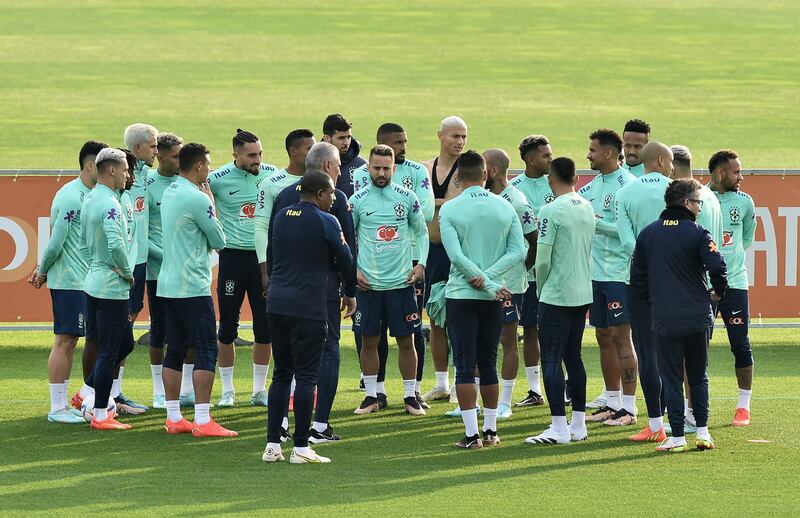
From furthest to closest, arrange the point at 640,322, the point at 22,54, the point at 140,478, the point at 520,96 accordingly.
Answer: the point at 22,54 < the point at 520,96 < the point at 640,322 < the point at 140,478

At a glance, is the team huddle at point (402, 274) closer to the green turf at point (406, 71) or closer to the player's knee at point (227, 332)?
the player's knee at point (227, 332)

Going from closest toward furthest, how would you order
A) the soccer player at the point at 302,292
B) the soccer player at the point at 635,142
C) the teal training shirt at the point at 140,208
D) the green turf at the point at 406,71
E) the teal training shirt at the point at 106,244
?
the soccer player at the point at 302,292
the teal training shirt at the point at 106,244
the soccer player at the point at 635,142
the teal training shirt at the point at 140,208
the green turf at the point at 406,71

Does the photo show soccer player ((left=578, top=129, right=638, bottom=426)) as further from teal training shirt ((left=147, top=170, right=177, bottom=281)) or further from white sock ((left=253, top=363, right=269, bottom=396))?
teal training shirt ((left=147, top=170, right=177, bottom=281))

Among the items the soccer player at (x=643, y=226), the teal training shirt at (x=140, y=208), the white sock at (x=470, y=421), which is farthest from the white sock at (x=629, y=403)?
the teal training shirt at (x=140, y=208)

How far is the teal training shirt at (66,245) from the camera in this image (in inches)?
439

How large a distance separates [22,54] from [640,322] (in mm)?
32795

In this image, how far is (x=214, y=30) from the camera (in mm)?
45500

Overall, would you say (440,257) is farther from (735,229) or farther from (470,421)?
(735,229)

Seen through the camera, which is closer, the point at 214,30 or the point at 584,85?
the point at 584,85

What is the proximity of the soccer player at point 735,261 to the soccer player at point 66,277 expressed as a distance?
16.4 ft

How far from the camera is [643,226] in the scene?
10.5 meters

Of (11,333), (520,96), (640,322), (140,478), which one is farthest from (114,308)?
(520,96)

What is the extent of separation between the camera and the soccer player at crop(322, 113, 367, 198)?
11617mm

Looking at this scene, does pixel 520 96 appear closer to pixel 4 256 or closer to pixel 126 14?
pixel 126 14
